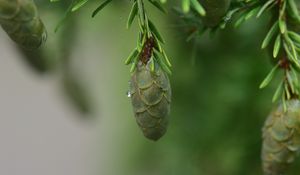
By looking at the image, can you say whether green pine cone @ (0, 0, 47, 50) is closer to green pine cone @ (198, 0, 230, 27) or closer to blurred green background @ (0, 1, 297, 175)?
green pine cone @ (198, 0, 230, 27)

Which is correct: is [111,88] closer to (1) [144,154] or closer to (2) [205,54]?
(1) [144,154]

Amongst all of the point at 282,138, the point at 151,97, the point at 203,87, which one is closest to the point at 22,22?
the point at 151,97

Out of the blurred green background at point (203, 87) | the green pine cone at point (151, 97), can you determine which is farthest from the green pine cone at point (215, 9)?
the blurred green background at point (203, 87)

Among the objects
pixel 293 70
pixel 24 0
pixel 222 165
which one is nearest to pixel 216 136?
pixel 222 165

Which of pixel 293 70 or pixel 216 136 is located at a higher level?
pixel 293 70

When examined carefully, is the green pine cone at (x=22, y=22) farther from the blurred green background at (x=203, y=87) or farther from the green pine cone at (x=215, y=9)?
the blurred green background at (x=203, y=87)

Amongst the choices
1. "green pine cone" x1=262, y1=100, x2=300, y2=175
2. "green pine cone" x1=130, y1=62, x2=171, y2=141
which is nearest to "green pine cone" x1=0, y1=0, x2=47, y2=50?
"green pine cone" x1=130, y1=62, x2=171, y2=141
